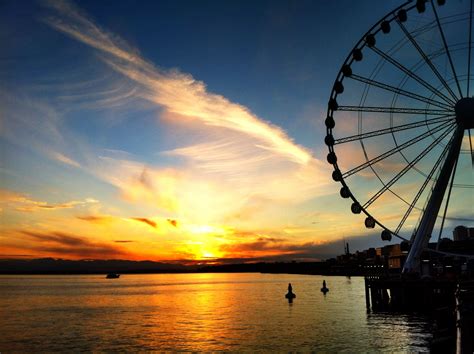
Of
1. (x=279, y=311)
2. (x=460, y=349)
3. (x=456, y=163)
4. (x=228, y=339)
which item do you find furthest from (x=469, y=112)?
(x=279, y=311)

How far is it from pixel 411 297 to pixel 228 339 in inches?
836

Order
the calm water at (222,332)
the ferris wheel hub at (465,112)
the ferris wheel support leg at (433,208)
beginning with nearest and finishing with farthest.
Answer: the calm water at (222,332), the ferris wheel hub at (465,112), the ferris wheel support leg at (433,208)

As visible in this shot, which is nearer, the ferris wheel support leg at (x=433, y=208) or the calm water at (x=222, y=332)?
the calm water at (x=222, y=332)

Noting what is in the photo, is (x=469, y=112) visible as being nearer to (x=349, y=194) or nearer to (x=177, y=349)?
(x=349, y=194)

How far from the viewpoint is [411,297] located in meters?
50.0

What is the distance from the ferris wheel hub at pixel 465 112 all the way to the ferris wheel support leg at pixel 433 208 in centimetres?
48

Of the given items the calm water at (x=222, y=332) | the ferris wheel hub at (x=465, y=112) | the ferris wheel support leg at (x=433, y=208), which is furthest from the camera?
the ferris wheel support leg at (x=433, y=208)

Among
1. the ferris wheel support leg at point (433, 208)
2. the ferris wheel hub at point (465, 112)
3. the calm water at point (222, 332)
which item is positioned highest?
the ferris wheel hub at point (465, 112)

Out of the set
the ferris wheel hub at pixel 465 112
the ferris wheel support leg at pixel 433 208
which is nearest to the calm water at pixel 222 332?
the ferris wheel support leg at pixel 433 208

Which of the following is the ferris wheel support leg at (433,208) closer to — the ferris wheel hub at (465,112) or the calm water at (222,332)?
the ferris wheel hub at (465,112)

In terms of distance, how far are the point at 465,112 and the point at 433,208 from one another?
9.11 m

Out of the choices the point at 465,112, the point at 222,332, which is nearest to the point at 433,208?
the point at 465,112

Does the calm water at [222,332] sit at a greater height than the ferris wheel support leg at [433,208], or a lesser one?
lesser

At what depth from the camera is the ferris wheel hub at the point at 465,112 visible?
4016cm
